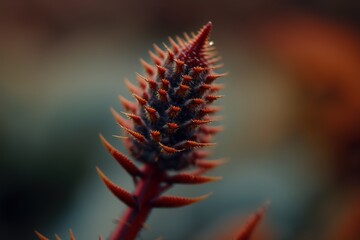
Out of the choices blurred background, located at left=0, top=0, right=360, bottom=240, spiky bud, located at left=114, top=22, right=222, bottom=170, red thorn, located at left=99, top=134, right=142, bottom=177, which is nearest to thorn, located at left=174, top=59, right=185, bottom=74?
spiky bud, located at left=114, top=22, right=222, bottom=170

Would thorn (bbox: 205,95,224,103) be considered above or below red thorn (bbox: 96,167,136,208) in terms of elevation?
above

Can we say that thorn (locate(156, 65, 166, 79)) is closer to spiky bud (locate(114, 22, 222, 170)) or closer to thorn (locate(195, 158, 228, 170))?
spiky bud (locate(114, 22, 222, 170))

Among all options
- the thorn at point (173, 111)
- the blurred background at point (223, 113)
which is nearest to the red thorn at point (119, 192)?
the thorn at point (173, 111)

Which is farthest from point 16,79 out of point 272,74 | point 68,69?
point 272,74

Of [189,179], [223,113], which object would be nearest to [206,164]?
[189,179]

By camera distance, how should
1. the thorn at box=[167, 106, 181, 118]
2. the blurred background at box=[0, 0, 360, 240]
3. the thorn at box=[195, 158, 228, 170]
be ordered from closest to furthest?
the thorn at box=[167, 106, 181, 118], the thorn at box=[195, 158, 228, 170], the blurred background at box=[0, 0, 360, 240]

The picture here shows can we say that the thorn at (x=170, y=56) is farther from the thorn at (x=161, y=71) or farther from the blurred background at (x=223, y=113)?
the blurred background at (x=223, y=113)

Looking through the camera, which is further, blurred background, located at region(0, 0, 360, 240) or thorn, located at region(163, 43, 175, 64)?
blurred background, located at region(0, 0, 360, 240)
